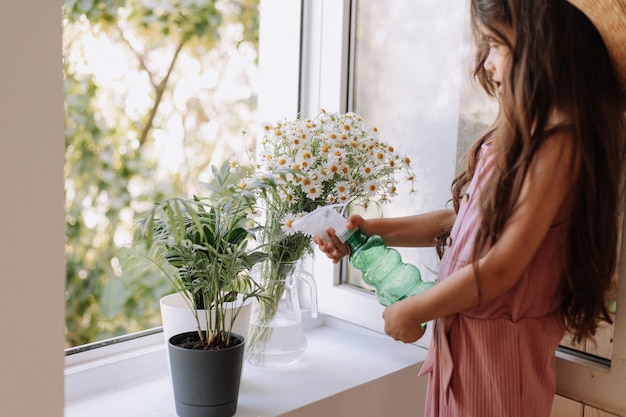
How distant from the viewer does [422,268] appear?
1403 millimetres

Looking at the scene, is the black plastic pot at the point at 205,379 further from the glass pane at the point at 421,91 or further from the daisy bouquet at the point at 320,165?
the glass pane at the point at 421,91

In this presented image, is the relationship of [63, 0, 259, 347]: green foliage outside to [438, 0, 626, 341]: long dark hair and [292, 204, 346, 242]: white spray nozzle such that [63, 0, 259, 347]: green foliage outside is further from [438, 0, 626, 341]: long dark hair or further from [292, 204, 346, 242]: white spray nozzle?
[438, 0, 626, 341]: long dark hair

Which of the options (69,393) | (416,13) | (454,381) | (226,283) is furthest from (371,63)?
(69,393)

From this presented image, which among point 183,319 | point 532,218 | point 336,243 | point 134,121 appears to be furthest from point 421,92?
point 134,121

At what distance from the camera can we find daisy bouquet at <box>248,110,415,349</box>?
116 centimetres

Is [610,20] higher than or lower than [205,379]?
higher

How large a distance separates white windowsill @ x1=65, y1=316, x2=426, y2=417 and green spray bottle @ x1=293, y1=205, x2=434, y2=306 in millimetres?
256

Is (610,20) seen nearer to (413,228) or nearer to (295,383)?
(413,228)

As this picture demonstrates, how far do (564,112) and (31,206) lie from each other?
0.72 m

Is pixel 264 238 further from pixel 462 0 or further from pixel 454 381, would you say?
pixel 462 0

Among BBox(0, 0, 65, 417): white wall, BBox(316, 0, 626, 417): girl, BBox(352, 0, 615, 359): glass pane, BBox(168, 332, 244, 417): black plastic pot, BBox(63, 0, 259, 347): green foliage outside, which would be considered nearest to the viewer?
BBox(0, 0, 65, 417): white wall

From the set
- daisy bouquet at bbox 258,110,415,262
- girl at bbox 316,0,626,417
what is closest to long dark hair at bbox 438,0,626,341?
girl at bbox 316,0,626,417

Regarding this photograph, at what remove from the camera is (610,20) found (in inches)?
35.3

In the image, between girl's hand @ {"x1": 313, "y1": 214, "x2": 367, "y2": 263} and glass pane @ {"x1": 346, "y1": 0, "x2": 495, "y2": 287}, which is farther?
glass pane @ {"x1": 346, "y1": 0, "x2": 495, "y2": 287}
